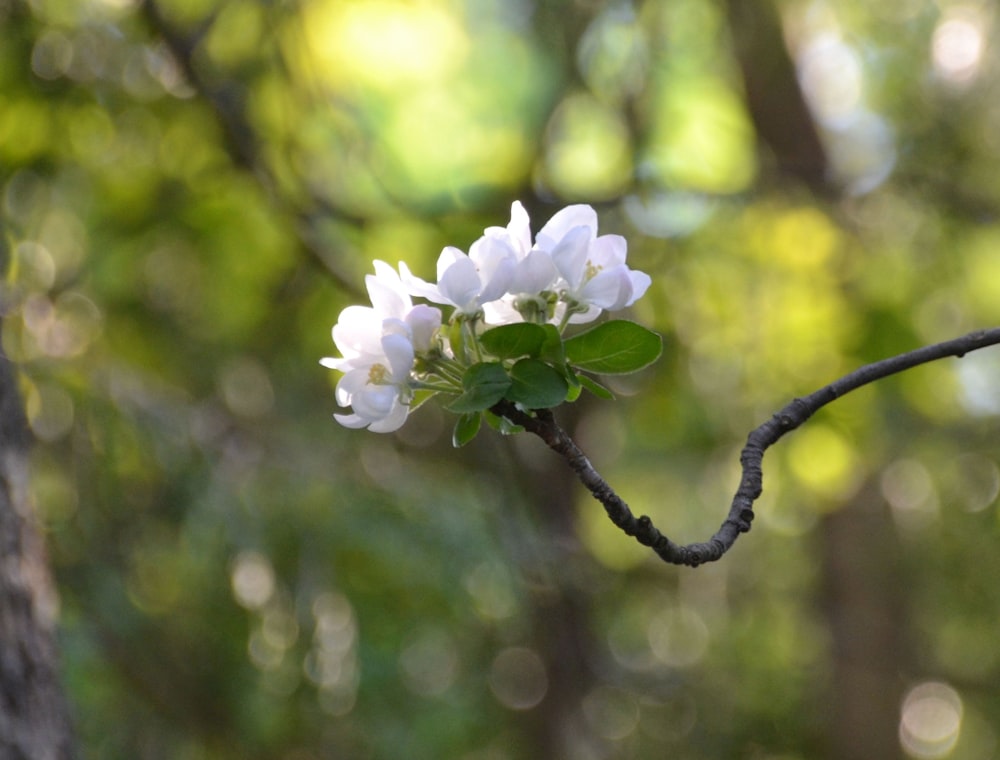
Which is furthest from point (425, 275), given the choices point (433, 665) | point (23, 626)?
point (433, 665)

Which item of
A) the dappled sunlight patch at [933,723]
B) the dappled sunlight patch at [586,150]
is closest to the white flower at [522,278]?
the dappled sunlight patch at [586,150]

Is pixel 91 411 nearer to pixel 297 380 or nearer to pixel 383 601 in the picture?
pixel 383 601

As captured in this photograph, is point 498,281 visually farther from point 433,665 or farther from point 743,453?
point 433,665

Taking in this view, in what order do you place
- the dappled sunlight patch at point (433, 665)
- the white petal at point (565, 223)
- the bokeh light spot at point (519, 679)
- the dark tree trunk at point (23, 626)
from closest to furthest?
the white petal at point (565, 223), the dark tree trunk at point (23, 626), the dappled sunlight patch at point (433, 665), the bokeh light spot at point (519, 679)

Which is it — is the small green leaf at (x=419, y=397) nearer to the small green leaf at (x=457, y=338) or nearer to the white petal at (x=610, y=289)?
the small green leaf at (x=457, y=338)

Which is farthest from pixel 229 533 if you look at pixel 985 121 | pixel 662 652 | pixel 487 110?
pixel 662 652

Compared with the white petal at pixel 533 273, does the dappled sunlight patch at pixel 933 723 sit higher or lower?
lower

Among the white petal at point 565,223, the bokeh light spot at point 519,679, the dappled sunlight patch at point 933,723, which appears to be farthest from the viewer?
the dappled sunlight patch at point 933,723
